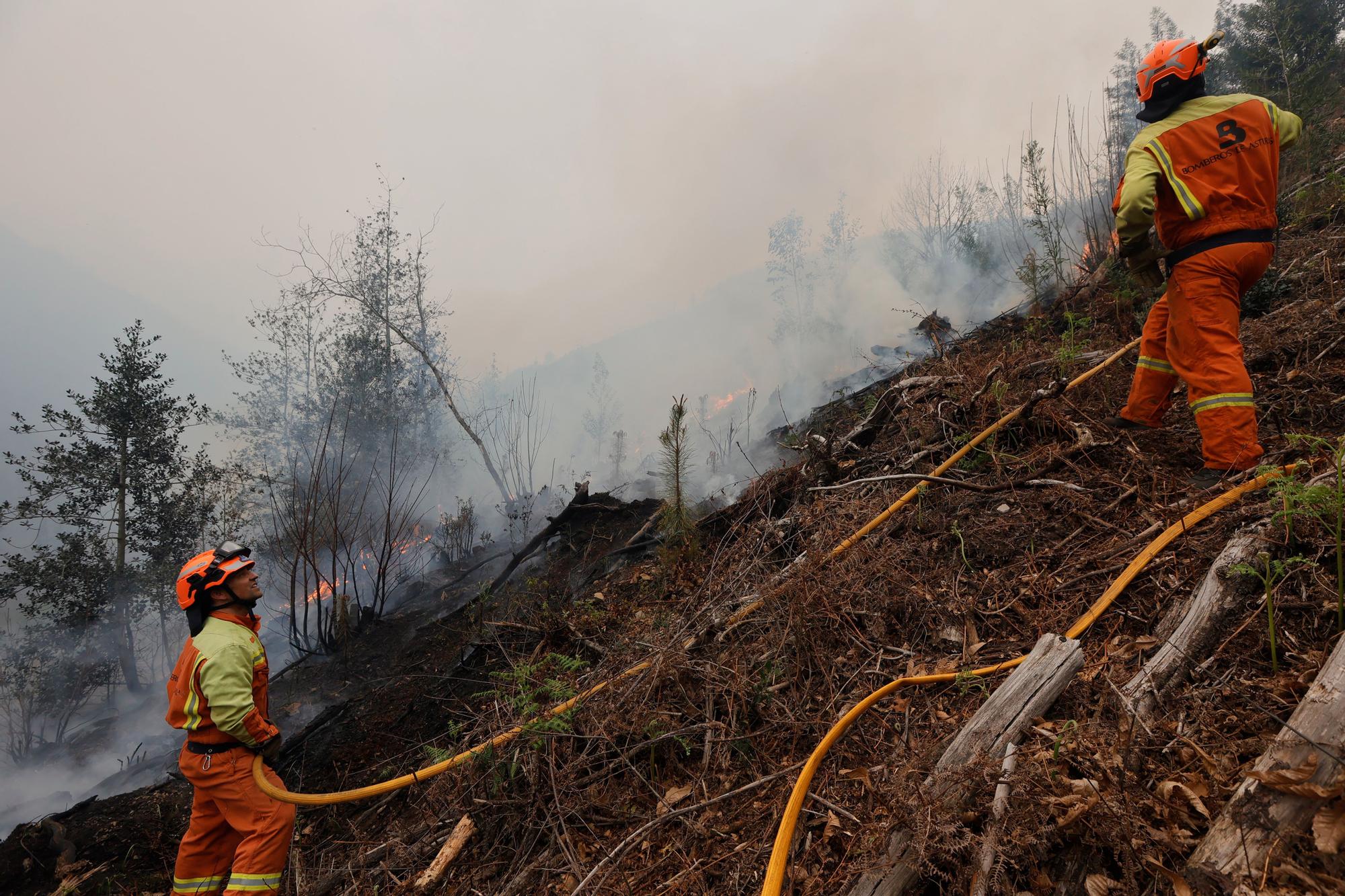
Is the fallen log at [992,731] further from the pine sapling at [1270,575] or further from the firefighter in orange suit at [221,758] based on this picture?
the firefighter in orange suit at [221,758]

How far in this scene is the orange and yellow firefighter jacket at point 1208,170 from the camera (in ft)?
9.16

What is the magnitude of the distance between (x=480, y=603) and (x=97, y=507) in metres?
10.2

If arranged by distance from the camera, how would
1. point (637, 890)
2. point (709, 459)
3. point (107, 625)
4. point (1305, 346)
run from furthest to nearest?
point (709, 459) → point (107, 625) → point (1305, 346) → point (637, 890)

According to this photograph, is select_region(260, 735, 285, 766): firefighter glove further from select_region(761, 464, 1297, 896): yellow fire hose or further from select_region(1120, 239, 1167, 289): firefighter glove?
select_region(1120, 239, 1167, 289): firefighter glove

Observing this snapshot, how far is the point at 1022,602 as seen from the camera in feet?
8.25

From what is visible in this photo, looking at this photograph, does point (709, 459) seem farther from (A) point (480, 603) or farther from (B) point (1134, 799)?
(B) point (1134, 799)

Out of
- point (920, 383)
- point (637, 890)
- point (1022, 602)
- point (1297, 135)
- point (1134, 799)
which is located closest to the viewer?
point (1134, 799)

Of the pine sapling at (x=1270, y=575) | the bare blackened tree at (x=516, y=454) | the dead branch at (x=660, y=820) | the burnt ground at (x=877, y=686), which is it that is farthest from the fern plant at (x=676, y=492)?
the bare blackened tree at (x=516, y=454)

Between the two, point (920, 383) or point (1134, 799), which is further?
point (920, 383)

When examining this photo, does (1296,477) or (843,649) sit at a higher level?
(1296,477)

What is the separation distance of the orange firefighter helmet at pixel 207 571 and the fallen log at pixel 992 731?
345 centimetres

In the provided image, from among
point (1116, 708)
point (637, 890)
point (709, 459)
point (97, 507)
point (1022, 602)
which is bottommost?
point (709, 459)

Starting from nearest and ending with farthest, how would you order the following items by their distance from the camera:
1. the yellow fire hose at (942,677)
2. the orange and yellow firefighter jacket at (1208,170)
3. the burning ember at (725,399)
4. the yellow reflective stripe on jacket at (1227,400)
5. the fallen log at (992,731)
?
the fallen log at (992,731)
the yellow fire hose at (942,677)
the yellow reflective stripe on jacket at (1227,400)
the orange and yellow firefighter jacket at (1208,170)
the burning ember at (725,399)

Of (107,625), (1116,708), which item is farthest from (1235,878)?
(107,625)
